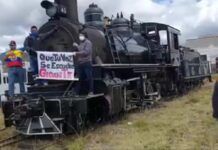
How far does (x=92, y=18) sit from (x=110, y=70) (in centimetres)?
279

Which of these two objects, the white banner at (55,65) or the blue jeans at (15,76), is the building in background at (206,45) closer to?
the blue jeans at (15,76)

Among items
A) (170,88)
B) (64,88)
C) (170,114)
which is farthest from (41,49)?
(170,88)

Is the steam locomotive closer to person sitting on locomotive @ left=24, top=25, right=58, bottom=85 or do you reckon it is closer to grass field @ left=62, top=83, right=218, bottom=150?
person sitting on locomotive @ left=24, top=25, right=58, bottom=85

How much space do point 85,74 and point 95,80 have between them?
1.29ft

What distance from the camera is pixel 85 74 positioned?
10.7 m

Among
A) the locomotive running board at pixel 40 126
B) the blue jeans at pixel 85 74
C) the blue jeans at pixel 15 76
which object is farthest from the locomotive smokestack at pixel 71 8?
the locomotive running board at pixel 40 126

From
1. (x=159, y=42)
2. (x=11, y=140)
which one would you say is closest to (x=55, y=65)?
(x=11, y=140)

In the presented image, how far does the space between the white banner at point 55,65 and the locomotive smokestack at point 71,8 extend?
1.10 metres

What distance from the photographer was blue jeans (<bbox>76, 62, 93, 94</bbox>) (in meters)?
10.5

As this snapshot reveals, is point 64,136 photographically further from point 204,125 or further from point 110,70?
point 204,125

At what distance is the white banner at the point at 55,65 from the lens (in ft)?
35.1

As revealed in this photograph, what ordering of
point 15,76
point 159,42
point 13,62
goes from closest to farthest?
point 13,62 → point 15,76 → point 159,42

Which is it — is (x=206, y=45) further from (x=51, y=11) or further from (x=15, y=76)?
(x=51, y=11)

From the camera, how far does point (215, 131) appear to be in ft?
30.8
